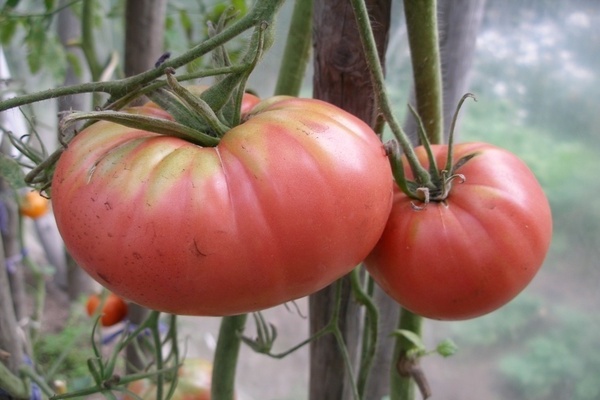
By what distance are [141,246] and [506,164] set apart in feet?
0.77

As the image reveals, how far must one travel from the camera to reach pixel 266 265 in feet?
0.90

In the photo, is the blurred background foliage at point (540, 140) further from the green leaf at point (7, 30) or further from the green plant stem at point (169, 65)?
the green plant stem at point (169, 65)

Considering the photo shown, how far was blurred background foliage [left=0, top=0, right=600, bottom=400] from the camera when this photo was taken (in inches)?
34.5

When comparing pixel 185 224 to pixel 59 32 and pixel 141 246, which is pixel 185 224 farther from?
pixel 59 32

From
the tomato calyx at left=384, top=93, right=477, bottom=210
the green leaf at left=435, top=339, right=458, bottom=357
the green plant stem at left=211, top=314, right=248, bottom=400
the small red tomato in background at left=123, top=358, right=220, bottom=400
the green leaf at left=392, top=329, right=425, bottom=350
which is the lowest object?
the small red tomato in background at left=123, top=358, right=220, bottom=400

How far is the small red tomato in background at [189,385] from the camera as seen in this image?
2.18 feet

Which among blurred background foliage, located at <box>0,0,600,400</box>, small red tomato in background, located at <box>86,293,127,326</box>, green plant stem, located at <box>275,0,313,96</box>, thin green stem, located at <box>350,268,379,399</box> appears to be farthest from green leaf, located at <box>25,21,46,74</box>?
thin green stem, located at <box>350,268,379,399</box>

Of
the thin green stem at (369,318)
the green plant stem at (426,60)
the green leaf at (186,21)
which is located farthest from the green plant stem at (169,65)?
the green leaf at (186,21)

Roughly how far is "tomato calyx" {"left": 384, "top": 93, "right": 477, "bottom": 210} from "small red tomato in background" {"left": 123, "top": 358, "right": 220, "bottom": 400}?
1.38 feet

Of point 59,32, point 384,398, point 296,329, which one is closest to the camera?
point 384,398

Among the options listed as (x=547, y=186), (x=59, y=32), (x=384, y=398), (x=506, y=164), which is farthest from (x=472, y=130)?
(x=59, y=32)

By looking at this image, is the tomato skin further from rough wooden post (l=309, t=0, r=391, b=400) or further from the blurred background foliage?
the blurred background foliage

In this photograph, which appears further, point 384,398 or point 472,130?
point 472,130

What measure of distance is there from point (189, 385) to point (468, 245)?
1.45 ft
